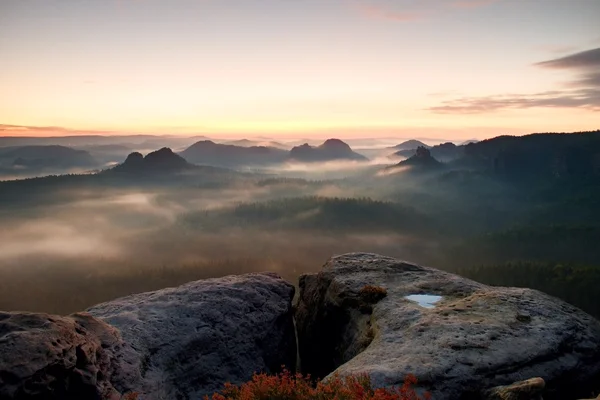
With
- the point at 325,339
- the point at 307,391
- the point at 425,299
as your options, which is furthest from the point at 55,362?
the point at 425,299

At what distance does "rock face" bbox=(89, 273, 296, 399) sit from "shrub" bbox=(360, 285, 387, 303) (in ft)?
25.2

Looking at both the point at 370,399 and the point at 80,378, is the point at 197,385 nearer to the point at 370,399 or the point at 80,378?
the point at 80,378

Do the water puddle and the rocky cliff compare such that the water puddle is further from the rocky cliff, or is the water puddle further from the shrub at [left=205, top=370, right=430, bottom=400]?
the shrub at [left=205, top=370, right=430, bottom=400]

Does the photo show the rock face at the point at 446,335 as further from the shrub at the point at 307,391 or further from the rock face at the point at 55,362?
the rock face at the point at 55,362

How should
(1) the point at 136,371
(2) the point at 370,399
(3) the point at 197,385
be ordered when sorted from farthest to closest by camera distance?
(3) the point at 197,385 < (1) the point at 136,371 < (2) the point at 370,399

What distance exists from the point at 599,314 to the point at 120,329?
173042 mm

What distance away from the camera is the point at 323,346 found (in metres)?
33.1

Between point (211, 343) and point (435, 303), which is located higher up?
point (435, 303)

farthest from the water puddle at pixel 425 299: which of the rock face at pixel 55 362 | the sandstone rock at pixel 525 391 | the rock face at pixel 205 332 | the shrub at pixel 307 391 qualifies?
the rock face at pixel 55 362

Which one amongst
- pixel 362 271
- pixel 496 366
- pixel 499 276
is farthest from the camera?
pixel 499 276

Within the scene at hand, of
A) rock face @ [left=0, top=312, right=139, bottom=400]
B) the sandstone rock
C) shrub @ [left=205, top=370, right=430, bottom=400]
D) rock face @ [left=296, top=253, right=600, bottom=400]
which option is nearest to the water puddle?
rock face @ [left=296, top=253, right=600, bottom=400]

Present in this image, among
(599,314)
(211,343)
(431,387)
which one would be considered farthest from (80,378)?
(599,314)

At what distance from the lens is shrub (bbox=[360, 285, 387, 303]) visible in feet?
98.5

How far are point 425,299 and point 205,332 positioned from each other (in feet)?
49.4
